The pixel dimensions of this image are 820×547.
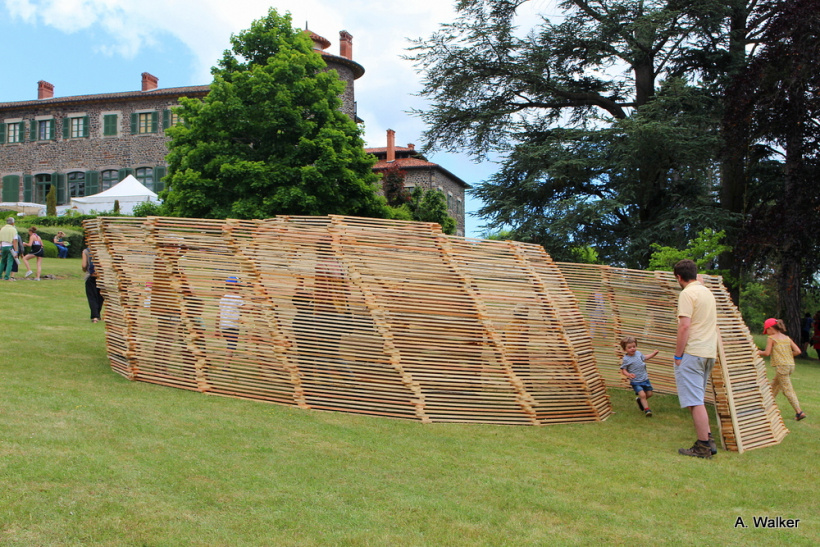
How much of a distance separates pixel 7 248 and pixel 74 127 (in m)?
28.1

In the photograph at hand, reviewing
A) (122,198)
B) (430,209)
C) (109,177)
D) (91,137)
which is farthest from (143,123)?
(430,209)

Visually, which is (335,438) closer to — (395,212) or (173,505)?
(173,505)

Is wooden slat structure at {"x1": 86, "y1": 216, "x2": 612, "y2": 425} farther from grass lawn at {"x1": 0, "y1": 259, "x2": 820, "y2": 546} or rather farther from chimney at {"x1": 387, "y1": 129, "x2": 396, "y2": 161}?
chimney at {"x1": 387, "y1": 129, "x2": 396, "y2": 161}

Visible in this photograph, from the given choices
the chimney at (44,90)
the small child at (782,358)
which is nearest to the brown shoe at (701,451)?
the small child at (782,358)

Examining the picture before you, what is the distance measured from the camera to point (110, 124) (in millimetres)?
43781

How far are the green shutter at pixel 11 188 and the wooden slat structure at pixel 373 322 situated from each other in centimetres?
4248

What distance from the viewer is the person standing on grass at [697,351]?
699 centimetres

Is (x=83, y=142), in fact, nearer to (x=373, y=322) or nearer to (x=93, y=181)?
(x=93, y=181)

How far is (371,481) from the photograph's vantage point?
5.47 meters

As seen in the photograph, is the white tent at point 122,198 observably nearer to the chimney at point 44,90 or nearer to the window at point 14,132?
the window at point 14,132

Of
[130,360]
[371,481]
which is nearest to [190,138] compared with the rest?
[130,360]

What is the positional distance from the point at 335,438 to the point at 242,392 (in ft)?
6.48

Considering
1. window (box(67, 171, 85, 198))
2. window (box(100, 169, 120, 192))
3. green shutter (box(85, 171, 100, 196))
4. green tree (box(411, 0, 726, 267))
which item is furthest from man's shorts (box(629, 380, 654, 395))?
window (box(67, 171, 85, 198))

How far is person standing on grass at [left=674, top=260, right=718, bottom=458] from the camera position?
275 inches
